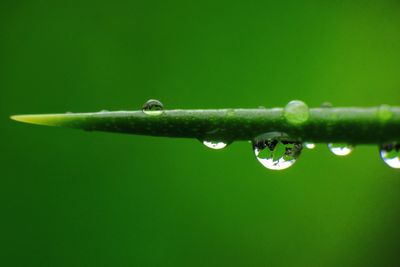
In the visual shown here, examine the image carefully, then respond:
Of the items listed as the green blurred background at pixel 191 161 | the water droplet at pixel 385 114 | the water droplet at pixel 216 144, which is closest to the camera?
the water droplet at pixel 385 114

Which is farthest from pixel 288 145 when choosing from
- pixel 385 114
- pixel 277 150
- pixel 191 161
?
pixel 191 161

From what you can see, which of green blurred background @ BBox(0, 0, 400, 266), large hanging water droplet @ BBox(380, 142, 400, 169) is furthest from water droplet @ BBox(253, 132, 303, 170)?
green blurred background @ BBox(0, 0, 400, 266)

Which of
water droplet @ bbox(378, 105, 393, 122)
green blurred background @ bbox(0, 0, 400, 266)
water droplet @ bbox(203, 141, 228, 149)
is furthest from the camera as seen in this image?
green blurred background @ bbox(0, 0, 400, 266)

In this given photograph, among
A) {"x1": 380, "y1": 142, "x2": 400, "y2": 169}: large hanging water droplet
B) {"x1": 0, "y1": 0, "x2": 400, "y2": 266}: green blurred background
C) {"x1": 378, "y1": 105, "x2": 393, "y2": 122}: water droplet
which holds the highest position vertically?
{"x1": 0, "y1": 0, "x2": 400, "y2": 266}: green blurred background

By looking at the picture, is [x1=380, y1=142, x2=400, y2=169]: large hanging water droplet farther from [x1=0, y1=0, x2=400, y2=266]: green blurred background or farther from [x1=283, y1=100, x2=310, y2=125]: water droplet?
[x1=0, y1=0, x2=400, y2=266]: green blurred background

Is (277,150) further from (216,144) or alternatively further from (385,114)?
(385,114)

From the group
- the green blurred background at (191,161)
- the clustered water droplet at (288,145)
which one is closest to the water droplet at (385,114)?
the clustered water droplet at (288,145)

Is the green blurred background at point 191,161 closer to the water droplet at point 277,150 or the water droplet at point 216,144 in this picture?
the water droplet at point 277,150
